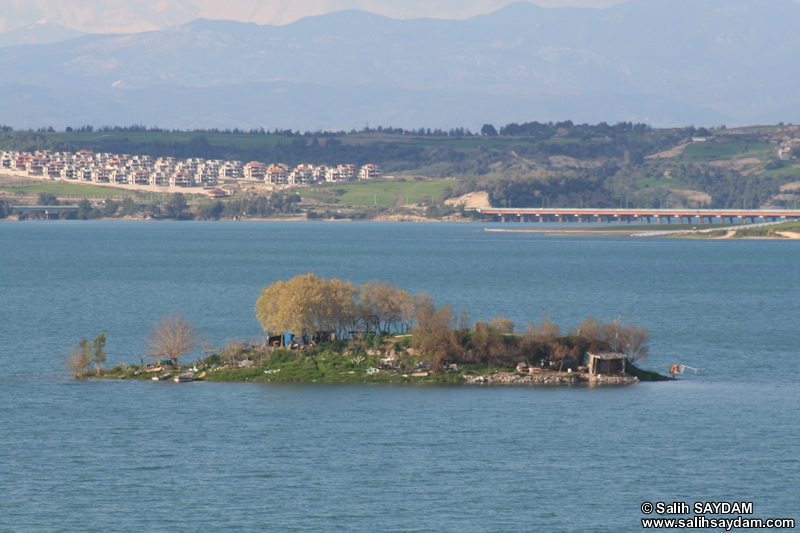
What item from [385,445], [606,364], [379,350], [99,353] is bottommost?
[385,445]

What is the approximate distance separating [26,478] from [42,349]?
3033cm

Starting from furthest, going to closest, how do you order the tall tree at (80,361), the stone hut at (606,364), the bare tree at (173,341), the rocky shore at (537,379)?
the bare tree at (173,341)
the tall tree at (80,361)
the stone hut at (606,364)
the rocky shore at (537,379)

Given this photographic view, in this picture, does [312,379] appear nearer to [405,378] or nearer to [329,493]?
[405,378]

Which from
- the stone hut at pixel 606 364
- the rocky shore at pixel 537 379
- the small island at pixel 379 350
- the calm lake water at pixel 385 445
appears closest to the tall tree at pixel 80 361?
the small island at pixel 379 350

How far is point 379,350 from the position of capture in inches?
2331

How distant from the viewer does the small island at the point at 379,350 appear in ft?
189

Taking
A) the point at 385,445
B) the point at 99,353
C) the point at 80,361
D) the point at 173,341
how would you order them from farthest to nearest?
the point at 173,341 → the point at 99,353 → the point at 80,361 → the point at 385,445

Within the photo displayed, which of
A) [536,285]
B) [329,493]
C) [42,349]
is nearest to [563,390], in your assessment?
[329,493]

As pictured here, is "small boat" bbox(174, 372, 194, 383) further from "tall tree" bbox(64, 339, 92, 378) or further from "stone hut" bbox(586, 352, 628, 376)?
"stone hut" bbox(586, 352, 628, 376)

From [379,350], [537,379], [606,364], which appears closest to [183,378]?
[379,350]

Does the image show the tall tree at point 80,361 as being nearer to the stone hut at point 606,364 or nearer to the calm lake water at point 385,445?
the calm lake water at point 385,445

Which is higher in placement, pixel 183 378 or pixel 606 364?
pixel 606 364

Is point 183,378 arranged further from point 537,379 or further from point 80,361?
point 537,379

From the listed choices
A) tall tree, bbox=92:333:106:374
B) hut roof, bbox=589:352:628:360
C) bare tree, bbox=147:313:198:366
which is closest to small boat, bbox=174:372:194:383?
bare tree, bbox=147:313:198:366
